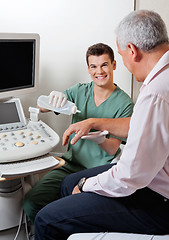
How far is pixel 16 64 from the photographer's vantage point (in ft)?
5.80

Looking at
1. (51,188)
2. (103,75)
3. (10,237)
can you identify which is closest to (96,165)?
(51,188)

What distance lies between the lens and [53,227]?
129 cm

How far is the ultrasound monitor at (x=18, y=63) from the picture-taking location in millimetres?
1699

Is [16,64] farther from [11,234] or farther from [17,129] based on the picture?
[11,234]

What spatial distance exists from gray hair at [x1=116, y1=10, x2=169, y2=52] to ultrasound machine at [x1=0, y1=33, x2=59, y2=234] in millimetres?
672

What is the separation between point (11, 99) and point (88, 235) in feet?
3.01

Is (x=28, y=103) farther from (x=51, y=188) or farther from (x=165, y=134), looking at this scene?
(x=165, y=134)

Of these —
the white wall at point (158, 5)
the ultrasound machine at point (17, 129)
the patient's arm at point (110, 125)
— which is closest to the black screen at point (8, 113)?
the ultrasound machine at point (17, 129)

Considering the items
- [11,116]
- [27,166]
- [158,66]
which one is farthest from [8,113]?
[158,66]

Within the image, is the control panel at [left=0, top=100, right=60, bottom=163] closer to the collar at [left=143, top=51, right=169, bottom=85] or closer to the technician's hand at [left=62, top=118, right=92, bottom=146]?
the technician's hand at [left=62, top=118, right=92, bottom=146]

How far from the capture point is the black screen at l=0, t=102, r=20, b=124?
1784 millimetres

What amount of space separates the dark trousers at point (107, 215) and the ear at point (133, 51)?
467mm

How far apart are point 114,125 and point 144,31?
0.63 metres

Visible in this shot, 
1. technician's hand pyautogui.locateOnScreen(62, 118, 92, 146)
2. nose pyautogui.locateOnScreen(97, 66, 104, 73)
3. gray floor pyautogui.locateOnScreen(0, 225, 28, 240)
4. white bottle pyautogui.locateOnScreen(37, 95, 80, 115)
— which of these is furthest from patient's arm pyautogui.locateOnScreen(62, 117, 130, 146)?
gray floor pyautogui.locateOnScreen(0, 225, 28, 240)
